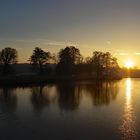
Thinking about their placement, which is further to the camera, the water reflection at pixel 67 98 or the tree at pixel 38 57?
the tree at pixel 38 57

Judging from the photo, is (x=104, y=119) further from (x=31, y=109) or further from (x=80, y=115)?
(x=31, y=109)

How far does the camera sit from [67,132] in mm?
20609

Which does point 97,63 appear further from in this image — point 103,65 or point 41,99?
point 41,99

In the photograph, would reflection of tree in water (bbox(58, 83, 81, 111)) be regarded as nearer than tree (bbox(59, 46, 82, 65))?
Yes

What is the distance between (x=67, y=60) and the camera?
288 ft

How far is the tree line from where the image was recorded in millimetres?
85188

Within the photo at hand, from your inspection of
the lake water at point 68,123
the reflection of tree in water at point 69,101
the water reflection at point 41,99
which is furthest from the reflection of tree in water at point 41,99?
the lake water at point 68,123

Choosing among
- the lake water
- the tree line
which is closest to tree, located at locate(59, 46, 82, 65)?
the tree line

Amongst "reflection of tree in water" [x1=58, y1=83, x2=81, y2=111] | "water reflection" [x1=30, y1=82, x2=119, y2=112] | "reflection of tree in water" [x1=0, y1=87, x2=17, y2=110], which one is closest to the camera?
"reflection of tree in water" [x1=58, y1=83, x2=81, y2=111]

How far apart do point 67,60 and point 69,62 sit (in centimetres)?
88

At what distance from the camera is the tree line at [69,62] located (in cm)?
8519

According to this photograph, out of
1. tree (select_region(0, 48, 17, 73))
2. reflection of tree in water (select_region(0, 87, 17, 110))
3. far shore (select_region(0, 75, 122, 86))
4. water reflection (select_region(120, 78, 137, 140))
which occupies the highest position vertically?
tree (select_region(0, 48, 17, 73))

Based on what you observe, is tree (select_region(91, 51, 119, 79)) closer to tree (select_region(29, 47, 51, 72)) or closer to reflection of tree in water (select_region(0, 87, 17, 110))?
tree (select_region(29, 47, 51, 72))

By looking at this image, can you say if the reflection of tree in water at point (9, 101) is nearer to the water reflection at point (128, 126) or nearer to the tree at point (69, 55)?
the water reflection at point (128, 126)
